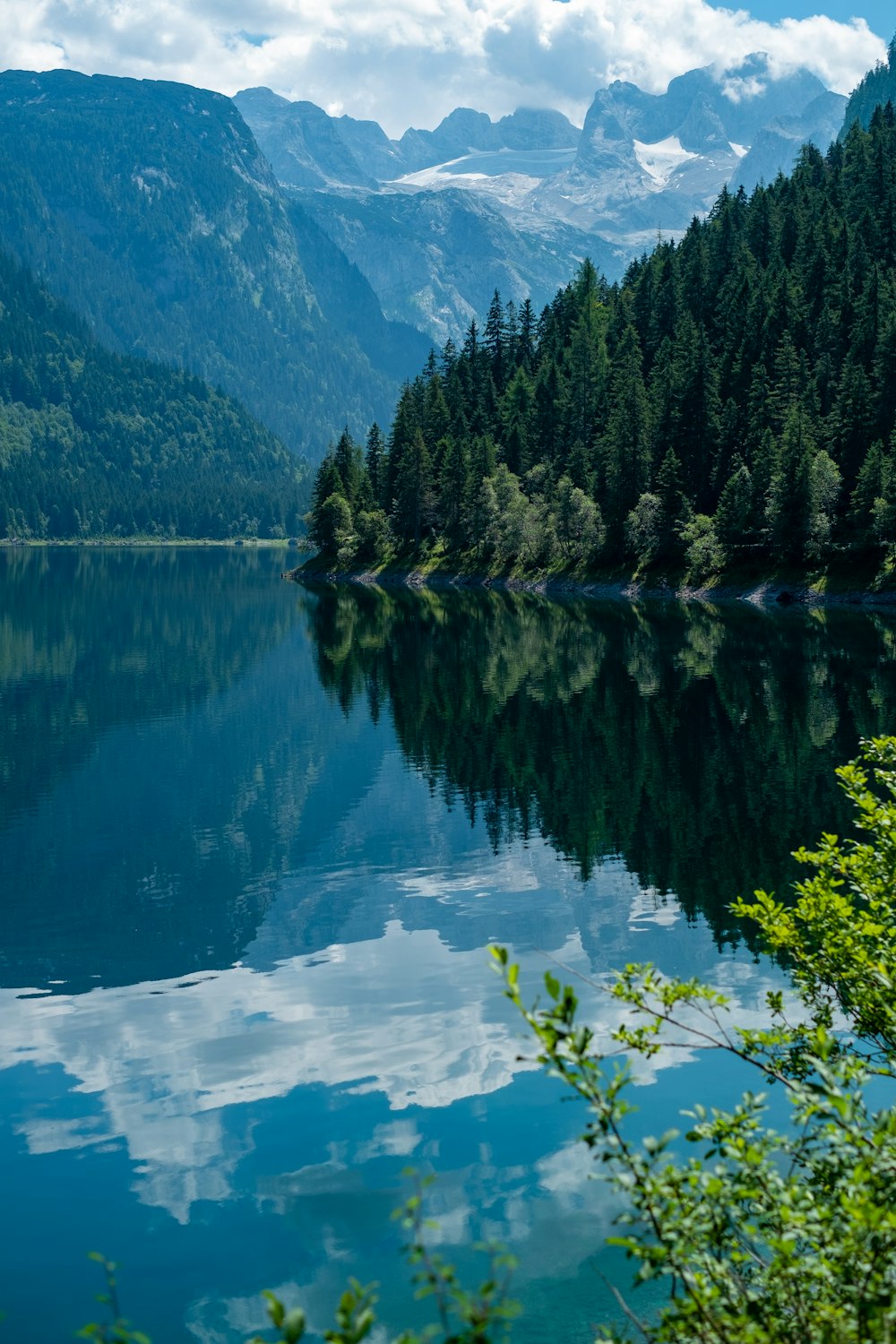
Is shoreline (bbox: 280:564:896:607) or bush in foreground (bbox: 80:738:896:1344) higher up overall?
shoreline (bbox: 280:564:896:607)

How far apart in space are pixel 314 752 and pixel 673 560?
90.6m

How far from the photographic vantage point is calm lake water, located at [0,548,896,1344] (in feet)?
55.3

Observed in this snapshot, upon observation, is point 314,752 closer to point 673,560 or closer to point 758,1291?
point 758,1291

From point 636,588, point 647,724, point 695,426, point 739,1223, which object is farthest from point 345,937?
point 695,426

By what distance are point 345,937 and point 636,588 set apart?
113 m

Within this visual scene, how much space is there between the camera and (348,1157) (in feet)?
61.5

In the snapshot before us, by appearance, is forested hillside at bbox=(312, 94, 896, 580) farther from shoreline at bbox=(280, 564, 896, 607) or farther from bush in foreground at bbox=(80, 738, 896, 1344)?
bush in foreground at bbox=(80, 738, 896, 1344)

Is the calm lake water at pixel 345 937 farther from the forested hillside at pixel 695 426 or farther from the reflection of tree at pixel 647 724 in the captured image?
the forested hillside at pixel 695 426

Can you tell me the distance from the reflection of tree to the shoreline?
11.9 m

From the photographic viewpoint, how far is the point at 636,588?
139 metres

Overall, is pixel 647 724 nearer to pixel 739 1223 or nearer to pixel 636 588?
pixel 739 1223

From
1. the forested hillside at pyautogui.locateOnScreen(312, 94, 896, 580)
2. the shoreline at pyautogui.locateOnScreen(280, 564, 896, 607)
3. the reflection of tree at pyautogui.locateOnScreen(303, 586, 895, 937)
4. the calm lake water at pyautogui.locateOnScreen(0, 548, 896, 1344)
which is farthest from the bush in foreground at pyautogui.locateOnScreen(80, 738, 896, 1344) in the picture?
the shoreline at pyautogui.locateOnScreen(280, 564, 896, 607)

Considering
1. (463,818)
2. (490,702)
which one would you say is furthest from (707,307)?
(463,818)

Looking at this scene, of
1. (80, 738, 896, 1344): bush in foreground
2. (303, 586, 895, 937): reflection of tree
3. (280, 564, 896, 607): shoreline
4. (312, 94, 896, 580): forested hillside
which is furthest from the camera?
(312, 94, 896, 580): forested hillside
